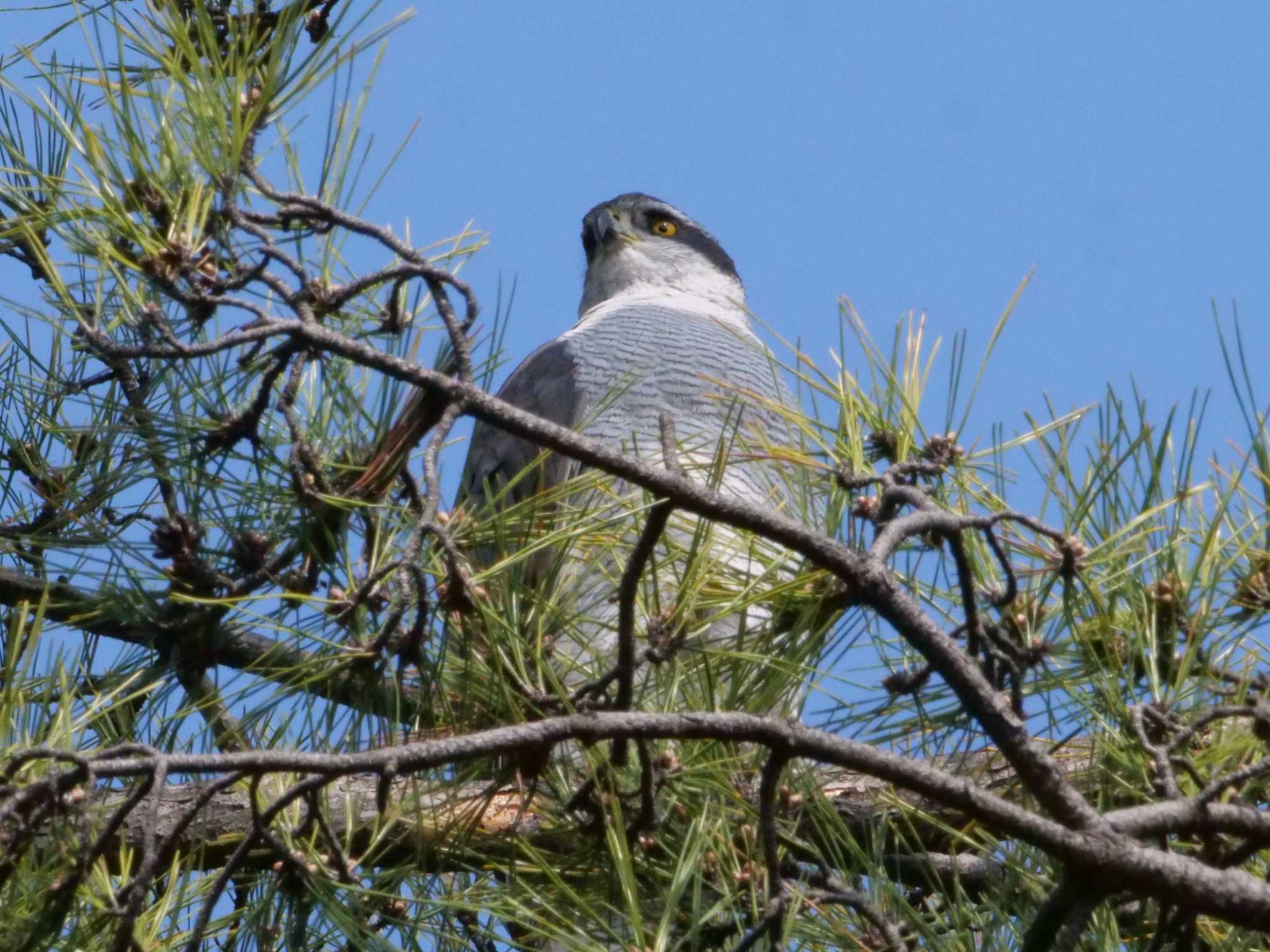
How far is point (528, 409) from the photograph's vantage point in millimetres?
3922

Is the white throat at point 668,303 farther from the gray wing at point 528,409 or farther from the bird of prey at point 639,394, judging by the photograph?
the gray wing at point 528,409

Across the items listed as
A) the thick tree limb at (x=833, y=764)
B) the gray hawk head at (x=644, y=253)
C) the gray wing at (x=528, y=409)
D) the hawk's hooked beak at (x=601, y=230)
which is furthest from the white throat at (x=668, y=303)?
the thick tree limb at (x=833, y=764)

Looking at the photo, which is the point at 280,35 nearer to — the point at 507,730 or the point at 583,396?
the point at 507,730

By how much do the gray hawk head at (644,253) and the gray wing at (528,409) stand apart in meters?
1.14

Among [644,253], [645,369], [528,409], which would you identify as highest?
[644,253]

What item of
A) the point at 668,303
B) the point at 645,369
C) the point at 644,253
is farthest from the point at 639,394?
the point at 644,253

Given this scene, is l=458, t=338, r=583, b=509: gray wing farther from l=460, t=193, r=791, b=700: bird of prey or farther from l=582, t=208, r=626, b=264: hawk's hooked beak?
l=582, t=208, r=626, b=264: hawk's hooked beak

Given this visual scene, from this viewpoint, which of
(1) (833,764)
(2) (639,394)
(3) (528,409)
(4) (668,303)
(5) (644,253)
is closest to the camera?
(1) (833,764)

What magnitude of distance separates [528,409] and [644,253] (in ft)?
5.21

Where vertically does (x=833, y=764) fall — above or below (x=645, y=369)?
below

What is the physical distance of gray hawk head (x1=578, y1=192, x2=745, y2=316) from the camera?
5328mm

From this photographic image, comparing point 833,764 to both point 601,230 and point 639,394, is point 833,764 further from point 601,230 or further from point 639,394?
point 601,230

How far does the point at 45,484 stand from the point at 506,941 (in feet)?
4.31

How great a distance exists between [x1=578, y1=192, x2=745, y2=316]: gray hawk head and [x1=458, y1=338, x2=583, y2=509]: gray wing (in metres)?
1.14
